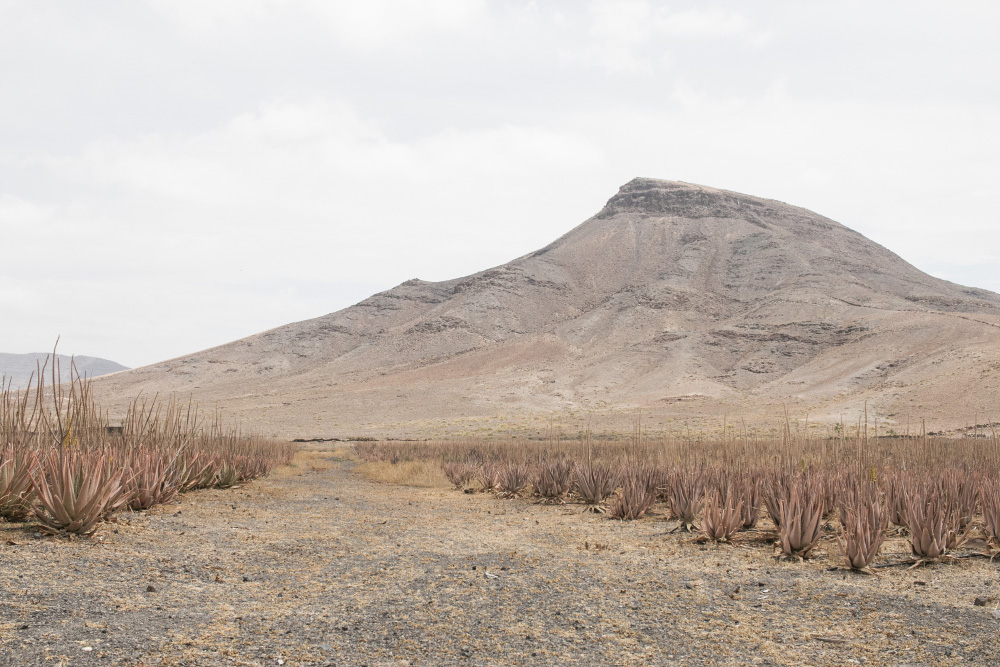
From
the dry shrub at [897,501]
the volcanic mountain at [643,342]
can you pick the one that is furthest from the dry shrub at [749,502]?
the volcanic mountain at [643,342]

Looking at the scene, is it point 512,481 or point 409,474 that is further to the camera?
point 409,474

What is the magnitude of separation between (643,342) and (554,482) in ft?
194

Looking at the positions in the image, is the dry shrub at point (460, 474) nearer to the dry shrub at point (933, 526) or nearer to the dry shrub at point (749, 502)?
the dry shrub at point (749, 502)

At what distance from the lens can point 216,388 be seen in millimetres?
76188

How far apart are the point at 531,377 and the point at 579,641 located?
6112 cm

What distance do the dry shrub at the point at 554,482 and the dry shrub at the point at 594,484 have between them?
0.37m

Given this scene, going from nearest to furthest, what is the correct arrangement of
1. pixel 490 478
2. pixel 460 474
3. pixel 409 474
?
pixel 490 478 → pixel 460 474 → pixel 409 474

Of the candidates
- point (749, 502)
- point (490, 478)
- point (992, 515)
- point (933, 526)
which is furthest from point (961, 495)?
point (490, 478)

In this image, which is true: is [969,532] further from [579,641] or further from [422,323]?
[422,323]

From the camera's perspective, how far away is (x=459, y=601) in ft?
18.0

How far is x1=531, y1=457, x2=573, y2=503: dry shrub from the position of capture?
1277 cm

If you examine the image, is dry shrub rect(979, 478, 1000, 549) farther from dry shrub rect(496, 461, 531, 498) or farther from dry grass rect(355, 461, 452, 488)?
dry grass rect(355, 461, 452, 488)

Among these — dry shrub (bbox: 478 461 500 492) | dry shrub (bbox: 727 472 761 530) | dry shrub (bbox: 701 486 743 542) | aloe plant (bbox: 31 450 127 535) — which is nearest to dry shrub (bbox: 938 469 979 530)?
dry shrub (bbox: 727 472 761 530)

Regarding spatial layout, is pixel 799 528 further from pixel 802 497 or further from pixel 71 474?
pixel 71 474
